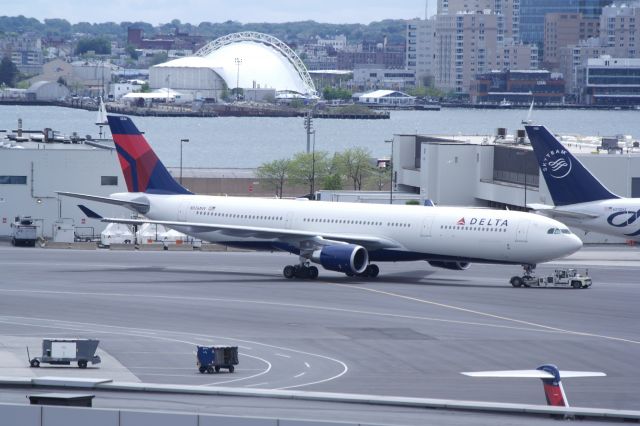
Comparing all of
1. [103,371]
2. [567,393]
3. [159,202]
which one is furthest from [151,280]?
[567,393]

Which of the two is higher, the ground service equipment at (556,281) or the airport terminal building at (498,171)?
the airport terminal building at (498,171)

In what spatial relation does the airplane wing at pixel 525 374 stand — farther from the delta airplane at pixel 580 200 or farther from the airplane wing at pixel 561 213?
the airplane wing at pixel 561 213

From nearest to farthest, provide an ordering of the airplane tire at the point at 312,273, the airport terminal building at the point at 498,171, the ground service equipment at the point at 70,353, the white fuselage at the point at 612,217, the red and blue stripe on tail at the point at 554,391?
the red and blue stripe on tail at the point at 554,391
the ground service equipment at the point at 70,353
the airplane tire at the point at 312,273
the white fuselage at the point at 612,217
the airport terminal building at the point at 498,171

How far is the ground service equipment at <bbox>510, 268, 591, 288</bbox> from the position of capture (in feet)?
204

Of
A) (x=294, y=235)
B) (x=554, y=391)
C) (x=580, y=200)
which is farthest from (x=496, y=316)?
(x=554, y=391)

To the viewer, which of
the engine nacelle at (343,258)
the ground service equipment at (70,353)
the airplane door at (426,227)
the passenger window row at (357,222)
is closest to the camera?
the ground service equipment at (70,353)

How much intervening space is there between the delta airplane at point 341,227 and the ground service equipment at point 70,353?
22.8m

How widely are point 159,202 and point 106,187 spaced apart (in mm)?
27562

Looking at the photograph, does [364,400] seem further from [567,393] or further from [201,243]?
[201,243]

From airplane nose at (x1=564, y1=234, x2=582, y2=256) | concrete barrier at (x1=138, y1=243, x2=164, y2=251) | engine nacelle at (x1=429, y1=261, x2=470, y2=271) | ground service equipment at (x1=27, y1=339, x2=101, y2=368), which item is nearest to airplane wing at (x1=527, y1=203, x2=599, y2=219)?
engine nacelle at (x1=429, y1=261, x2=470, y2=271)

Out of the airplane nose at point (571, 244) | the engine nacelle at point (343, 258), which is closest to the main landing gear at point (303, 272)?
the engine nacelle at point (343, 258)

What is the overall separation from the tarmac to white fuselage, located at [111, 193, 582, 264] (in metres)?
1.79

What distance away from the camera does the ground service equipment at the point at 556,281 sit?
62312 millimetres

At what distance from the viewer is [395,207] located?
64812mm
